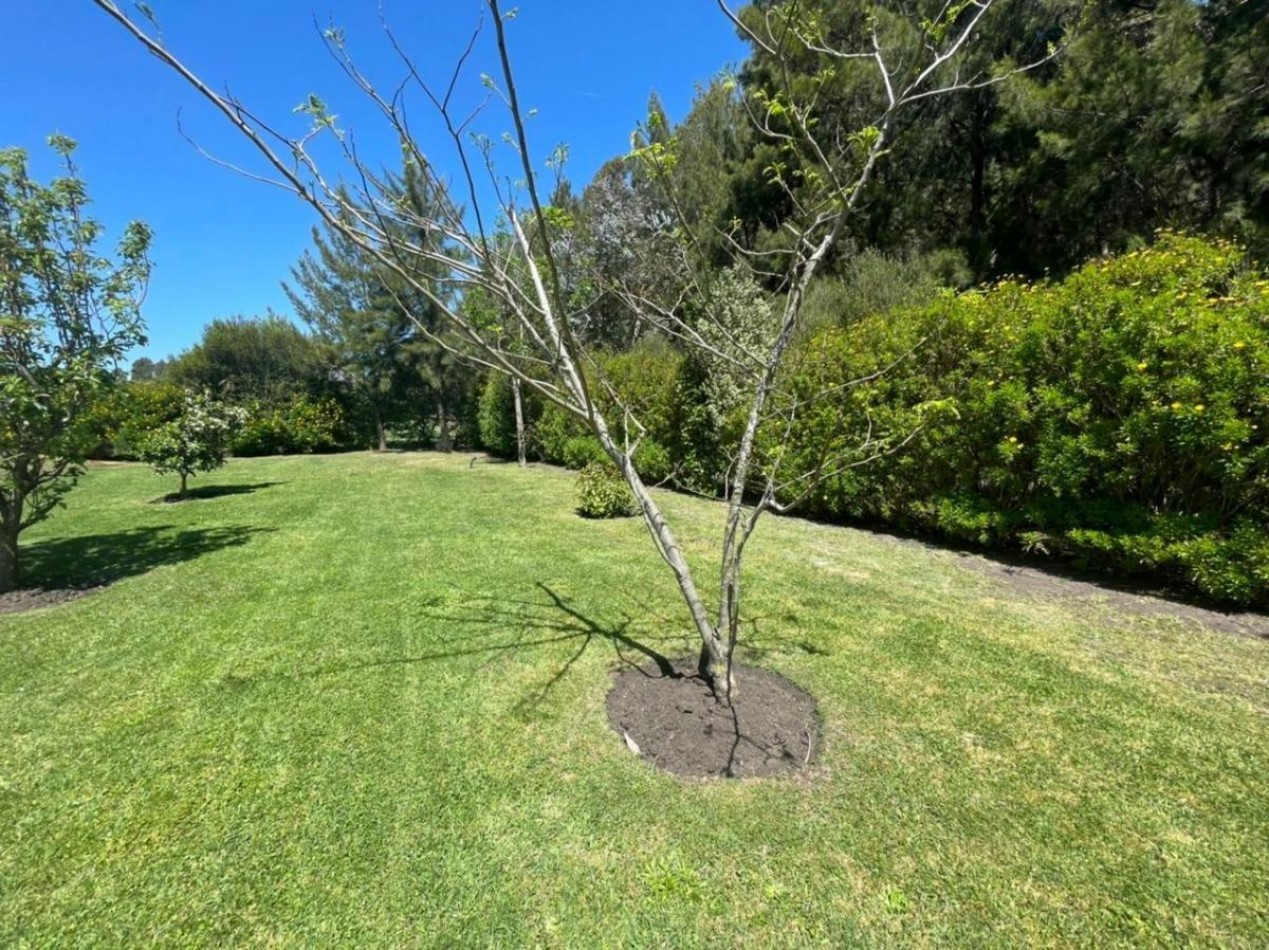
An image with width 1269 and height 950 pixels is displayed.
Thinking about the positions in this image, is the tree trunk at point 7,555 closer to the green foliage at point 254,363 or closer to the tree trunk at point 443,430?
the tree trunk at point 443,430

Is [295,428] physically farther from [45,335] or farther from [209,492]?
[45,335]

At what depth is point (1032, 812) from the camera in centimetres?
219

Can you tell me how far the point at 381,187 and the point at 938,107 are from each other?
15892 mm

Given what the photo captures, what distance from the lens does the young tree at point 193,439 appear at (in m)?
9.84

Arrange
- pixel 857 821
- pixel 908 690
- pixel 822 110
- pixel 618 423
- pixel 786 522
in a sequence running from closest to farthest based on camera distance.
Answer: pixel 857 821 < pixel 908 690 < pixel 786 522 < pixel 618 423 < pixel 822 110

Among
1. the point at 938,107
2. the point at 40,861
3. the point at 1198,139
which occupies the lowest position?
the point at 40,861

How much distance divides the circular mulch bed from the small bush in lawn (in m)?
4.56

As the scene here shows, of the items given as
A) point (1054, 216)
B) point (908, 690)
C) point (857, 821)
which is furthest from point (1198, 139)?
point (857, 821)

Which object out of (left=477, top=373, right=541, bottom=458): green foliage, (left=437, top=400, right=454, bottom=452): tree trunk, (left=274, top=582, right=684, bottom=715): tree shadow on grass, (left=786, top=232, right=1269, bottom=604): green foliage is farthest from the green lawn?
(left=437, top=400, right=454, bottom=452): tree trunk

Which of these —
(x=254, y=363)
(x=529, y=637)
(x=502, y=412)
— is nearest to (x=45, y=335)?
(x=529, y=637)

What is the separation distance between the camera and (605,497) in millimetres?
7750

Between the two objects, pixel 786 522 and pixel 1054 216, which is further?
pixel 1054 216

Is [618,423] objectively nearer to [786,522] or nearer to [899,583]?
[786,522]

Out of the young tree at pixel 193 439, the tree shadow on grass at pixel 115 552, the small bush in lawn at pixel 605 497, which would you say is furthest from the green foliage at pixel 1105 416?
the young tree at pixel 193 439
